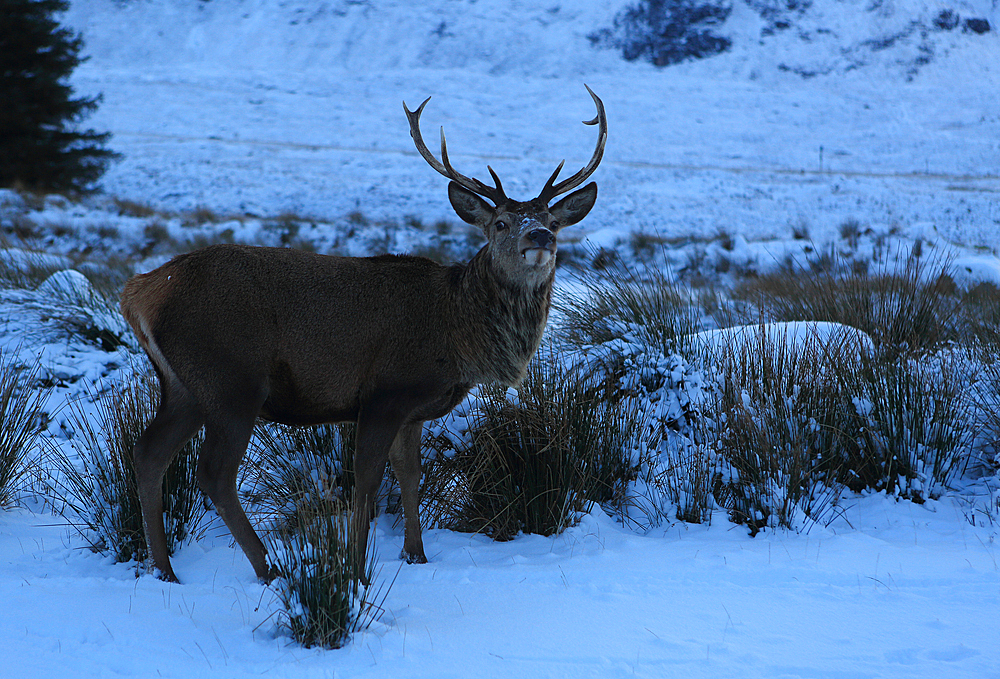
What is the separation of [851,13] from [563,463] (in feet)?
241

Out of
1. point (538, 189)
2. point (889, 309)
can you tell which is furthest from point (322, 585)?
point (538, 189)

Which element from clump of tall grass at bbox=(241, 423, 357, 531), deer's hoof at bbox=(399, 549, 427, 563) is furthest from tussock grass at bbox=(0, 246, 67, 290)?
deer's hoof at bbox=(399, 549, 427, 563)

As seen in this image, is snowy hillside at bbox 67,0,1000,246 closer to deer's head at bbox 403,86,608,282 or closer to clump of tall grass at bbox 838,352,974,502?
clump of tall grass at bbox 838,352,974,502

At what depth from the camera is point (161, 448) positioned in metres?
3.83

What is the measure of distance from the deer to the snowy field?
1.65 ft

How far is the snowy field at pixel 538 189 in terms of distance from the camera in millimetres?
3209

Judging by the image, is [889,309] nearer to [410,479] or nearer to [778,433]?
[778,433]

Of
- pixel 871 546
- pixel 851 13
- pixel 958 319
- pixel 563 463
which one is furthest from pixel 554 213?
pixel 851 13

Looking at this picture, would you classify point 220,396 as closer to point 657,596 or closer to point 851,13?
point 657,596

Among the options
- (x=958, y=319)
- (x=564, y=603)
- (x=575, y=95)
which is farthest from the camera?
(x=575, y=95)

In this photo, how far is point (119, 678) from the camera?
9.44 ft

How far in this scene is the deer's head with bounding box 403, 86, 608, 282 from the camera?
407cm

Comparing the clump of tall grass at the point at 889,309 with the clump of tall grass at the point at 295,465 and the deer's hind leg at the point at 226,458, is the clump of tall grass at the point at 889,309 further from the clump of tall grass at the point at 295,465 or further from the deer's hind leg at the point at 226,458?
the deer's hind leg at the point at 226,458

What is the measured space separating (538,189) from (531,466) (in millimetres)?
19930
